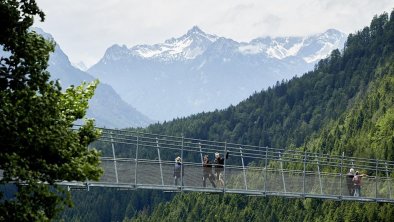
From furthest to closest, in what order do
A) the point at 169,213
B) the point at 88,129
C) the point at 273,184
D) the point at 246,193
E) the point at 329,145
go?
the point at 169,213 < the point at 329,145 < the point at 273,184 < the point at 246,193 < the point at 88,129

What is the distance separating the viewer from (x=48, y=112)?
18641mm

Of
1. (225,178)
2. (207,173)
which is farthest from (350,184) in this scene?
(207,173)

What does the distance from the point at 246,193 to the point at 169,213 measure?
541 feet

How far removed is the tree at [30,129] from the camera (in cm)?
1786

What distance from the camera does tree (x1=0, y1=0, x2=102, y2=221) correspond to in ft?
58.6

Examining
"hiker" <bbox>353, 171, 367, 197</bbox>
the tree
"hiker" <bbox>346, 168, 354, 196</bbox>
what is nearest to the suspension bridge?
"hiker" <bbox>346, 168, 354, 196</bbox>

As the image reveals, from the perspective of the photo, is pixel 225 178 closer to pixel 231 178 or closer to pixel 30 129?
pixel 231 178

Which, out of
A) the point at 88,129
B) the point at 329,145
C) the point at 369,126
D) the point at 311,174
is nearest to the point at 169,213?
the point at 329,145

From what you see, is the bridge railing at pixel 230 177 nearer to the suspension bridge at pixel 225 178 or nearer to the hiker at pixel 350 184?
the suspension bridge at pixel 225 178

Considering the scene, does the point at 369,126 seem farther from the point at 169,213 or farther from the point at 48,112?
the point at 48,112

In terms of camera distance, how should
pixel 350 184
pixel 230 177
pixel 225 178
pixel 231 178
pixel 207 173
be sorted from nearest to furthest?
pixel 207 173 < pixel 225 178 < pixel 230 177 < pixel 231 178 < pixel 350 184

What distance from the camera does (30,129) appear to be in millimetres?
18031

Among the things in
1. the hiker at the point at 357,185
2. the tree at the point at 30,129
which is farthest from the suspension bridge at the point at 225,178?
the tree at the point at 30,129

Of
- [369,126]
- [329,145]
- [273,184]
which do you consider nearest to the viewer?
[273,184]
